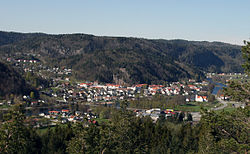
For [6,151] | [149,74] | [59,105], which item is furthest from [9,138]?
[149,74]

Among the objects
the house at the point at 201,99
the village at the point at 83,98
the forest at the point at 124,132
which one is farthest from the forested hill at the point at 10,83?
the forest at the point at 124,132

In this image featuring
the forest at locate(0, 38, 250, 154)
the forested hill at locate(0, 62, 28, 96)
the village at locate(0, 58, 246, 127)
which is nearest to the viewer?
the forest at locate(0, 38, 250, 154)

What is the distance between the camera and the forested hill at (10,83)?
101688 millimetres

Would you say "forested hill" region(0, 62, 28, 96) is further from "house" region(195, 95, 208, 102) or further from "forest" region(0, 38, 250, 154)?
"forest" region(0, 38, 250, 154)

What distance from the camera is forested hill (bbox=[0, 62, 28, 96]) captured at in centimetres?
10169

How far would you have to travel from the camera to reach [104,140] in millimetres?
19359

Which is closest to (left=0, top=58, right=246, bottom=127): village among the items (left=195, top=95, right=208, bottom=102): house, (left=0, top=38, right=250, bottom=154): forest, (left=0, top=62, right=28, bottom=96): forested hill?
(left=195, top=95, right=208, bottom=102): house

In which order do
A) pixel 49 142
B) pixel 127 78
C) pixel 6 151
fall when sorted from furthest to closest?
pixel 127 78, pixel 49 142, pixel 6 151

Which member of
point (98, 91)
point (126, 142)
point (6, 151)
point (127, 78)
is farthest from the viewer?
point (127, 78)

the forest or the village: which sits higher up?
the forest

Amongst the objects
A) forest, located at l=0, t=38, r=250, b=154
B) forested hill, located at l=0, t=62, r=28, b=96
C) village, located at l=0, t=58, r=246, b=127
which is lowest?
village, located at l=0, t=58, r=246, b=127

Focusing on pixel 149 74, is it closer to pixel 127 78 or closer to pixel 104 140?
pixel 127 78

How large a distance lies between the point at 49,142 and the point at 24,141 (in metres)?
22.3

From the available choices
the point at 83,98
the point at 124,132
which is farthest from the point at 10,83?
the point at 124,132
